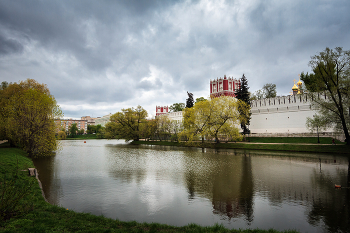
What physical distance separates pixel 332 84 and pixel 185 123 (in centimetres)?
2153

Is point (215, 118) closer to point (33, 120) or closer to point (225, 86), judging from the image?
point (225, 86)

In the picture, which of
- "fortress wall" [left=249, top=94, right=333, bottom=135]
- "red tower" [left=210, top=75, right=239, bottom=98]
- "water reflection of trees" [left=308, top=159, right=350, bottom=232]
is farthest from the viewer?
"red tower" [left=210, top=75, right=239, bottom=98]

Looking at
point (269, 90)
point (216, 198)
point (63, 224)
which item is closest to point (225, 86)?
point (269, 90)

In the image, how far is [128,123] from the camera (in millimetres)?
46594

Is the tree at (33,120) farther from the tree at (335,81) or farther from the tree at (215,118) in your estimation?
the tree at (335,81)

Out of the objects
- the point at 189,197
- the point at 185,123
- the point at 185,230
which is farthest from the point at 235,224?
the point at 185,123

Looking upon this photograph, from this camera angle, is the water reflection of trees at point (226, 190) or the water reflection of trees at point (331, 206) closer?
the water reflection of trees at point (331, 206)

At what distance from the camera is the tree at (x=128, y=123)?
4628 centimetres

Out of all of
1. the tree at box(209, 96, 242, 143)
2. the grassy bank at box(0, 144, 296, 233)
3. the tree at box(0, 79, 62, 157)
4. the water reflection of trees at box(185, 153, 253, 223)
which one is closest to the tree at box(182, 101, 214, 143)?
the tree at box(209, 96, 242, 143)

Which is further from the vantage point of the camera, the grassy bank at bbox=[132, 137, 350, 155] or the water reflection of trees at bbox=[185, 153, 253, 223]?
the grassy bank at bbox=[132, 137, 350, 155]

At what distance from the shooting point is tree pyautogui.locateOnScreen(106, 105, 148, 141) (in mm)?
46281

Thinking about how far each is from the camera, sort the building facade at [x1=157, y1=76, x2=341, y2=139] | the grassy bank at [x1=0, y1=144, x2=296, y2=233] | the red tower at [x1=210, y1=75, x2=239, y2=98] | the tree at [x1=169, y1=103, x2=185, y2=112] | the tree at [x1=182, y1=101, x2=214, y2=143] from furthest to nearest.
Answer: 1. the tree at [x1=169, y1=103, x2=185, y2=112]
2. the red tower at [x1=210, y1=75, x2=239, y2=98]
3. the tree at [x1=182, y1=101, x2=214, y2=143]
4. the building facade at [x1=157, y1=76, x2=341, y2=139]
5. the grassy bank at [x1=0, y1=144, x2=296, y2=233]

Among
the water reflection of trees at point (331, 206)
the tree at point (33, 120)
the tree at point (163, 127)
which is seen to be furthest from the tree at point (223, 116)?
the tree at point (33, 120)

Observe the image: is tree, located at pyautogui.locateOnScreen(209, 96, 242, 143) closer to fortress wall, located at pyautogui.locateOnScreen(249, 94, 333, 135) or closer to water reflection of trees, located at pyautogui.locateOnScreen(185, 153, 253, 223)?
fortress wall, located at pyautogui.locateOnScreen(249, 94, 333, 135)
